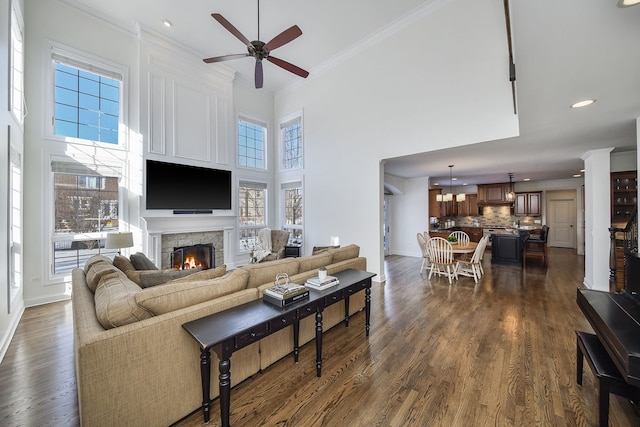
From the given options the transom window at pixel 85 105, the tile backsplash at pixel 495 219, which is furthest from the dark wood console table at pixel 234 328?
the tile backsplash at pixel 495 219

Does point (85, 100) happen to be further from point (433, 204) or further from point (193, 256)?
point (433, 204)

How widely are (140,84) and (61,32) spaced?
1.20 metres

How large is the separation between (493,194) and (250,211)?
8772mm

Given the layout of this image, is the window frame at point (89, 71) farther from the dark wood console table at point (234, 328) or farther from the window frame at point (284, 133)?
the dark wood console table at point (234, 328)

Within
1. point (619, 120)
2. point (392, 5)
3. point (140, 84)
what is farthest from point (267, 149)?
point (619, 120)

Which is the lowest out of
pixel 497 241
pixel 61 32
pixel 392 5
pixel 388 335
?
pixel 388 335

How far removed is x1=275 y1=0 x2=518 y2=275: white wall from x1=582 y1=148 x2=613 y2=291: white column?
7.16 ft

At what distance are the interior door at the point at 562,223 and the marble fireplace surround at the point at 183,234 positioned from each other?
11.3 m

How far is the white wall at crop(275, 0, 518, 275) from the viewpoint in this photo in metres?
3.90

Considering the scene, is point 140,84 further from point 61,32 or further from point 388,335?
point 388,335

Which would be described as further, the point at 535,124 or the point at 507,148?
the point at 507,148

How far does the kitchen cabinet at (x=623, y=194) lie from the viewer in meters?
4.82

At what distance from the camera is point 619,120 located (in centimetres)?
304

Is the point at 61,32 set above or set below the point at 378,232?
above
